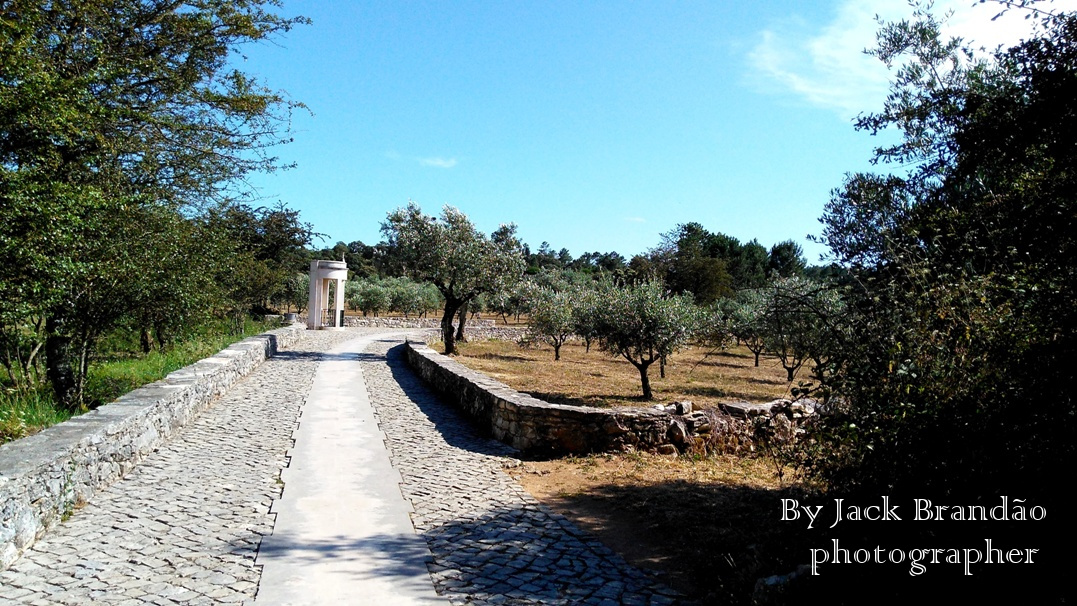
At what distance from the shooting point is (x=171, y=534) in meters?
5.07

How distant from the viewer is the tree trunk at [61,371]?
10.3 metres

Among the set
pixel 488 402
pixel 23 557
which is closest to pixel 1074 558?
pixel 23 557

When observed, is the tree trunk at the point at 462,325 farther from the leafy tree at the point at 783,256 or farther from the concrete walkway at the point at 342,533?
the leafy tree at the point at 783,256

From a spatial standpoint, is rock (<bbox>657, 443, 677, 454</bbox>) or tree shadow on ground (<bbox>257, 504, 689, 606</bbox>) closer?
tree shadow on ground (<bbox>257, 504, 689, 606</bbox>)

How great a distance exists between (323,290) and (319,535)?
104 feet

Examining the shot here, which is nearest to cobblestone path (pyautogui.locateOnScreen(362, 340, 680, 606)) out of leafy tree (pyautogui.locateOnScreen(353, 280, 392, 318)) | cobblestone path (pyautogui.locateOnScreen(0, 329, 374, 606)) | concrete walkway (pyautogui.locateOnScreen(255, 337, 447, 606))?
concrete walkway (pyautogui.locateOnScreen(255, 337, 447, 606))

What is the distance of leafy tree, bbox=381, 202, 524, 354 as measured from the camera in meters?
22.0

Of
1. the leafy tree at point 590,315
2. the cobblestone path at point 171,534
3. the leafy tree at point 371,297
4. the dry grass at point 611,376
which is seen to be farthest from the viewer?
the leafy tree at point 371,297

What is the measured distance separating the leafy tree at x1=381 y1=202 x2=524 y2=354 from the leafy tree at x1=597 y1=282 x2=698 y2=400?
714 centimetres

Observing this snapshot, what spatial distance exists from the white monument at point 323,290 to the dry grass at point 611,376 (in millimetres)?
9351

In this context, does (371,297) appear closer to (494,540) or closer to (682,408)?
(682,408)

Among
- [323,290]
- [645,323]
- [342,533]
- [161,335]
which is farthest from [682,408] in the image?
[323,290]

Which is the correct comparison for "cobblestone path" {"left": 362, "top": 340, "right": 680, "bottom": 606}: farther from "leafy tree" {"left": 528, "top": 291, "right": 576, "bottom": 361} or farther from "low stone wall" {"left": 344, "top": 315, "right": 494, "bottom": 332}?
"low stone wall" {"left": 344, "top": 315, "right": 494, "bottom": 332}

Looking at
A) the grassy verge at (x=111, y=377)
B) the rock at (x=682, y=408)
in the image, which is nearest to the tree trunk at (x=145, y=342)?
the grassy verge at (x=111, y=377)
